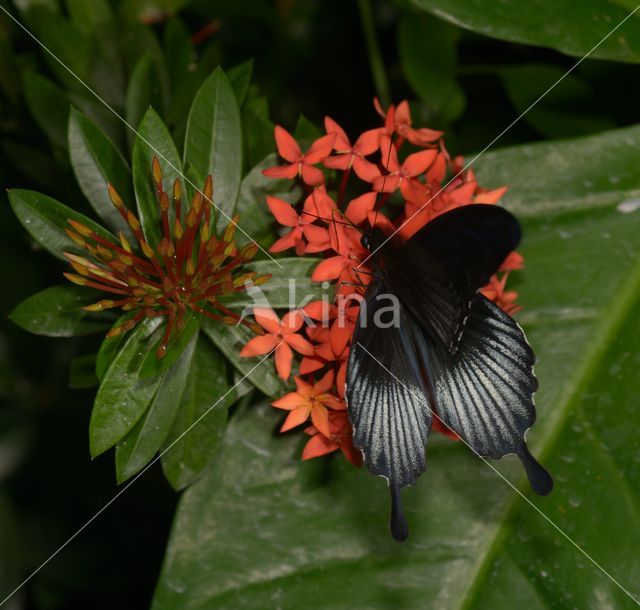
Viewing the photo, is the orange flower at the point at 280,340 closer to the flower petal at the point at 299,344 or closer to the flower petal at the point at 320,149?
the flower petal at the point at 299,344

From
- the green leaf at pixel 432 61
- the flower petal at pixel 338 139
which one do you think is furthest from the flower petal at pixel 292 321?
the green leaf at pixel 432 61

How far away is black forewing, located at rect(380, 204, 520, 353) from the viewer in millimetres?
955

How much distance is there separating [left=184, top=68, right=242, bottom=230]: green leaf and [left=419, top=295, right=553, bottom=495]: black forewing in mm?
338

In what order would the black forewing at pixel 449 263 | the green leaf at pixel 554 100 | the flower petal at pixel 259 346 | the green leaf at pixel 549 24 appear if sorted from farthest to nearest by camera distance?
the green leaf at pixel 554 100, the green leaf at pixel 549 24, the flower petal at pixel 259 346, the black forewing at pixel 449 263

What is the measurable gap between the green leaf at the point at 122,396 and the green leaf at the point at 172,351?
0.09ft

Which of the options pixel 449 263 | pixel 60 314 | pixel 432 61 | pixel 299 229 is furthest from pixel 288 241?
pixel 432 61

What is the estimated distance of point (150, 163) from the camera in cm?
109

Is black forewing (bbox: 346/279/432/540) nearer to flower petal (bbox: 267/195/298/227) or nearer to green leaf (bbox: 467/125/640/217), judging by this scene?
flower petal (bbox: 267/195/298/227)

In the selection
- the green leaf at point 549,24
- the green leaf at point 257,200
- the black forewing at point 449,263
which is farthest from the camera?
the green leaf at point 549,24

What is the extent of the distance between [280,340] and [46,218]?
0.35 metres

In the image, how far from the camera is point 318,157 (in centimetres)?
111

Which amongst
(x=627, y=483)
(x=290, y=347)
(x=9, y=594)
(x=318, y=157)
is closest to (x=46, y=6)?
(x=318, y=157)

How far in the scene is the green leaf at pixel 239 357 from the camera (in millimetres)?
1135

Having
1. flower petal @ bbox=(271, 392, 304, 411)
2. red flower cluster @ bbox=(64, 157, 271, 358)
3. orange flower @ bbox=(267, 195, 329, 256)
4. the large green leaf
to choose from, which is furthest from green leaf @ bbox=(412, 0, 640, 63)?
flower petal @ bbox=(271, 392, 304, 411)
